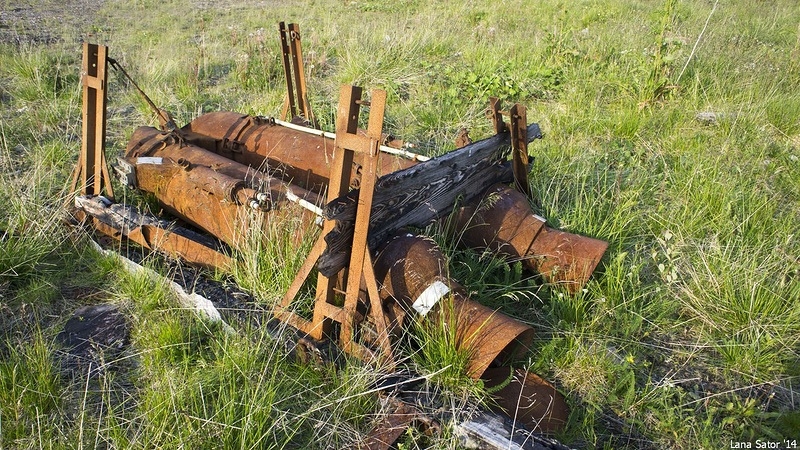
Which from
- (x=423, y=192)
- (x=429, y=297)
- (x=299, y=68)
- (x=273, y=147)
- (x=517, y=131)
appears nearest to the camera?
(x=429, y=297)

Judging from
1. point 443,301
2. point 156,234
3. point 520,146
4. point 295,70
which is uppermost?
point 295,70

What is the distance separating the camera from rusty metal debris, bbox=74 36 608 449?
2.31m

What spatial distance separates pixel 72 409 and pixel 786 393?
344 cm

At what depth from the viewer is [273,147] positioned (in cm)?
373

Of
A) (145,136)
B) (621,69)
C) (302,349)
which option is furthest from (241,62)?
(302,349)

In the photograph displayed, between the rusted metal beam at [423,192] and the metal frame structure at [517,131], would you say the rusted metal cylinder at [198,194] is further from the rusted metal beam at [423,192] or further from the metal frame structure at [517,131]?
the metal frame structure at [517,131]

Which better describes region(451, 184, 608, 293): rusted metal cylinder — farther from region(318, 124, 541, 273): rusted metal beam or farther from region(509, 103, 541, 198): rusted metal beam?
region(509, 103, 541, 198): rusted metal beam

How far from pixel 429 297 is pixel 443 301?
7cm

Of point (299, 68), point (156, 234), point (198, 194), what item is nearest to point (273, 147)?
point (198, 194)

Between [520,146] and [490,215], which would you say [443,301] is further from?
[520,146]

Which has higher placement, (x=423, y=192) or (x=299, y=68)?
(x=299, y=68)

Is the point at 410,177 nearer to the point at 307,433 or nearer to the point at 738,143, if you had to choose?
the point at 307,433

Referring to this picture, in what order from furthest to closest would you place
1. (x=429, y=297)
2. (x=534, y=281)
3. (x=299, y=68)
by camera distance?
(x=299, y=68) < (x=534, y=281) < (x=429, y=297)

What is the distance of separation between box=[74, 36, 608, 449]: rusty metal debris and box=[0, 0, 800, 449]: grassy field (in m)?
0.16
